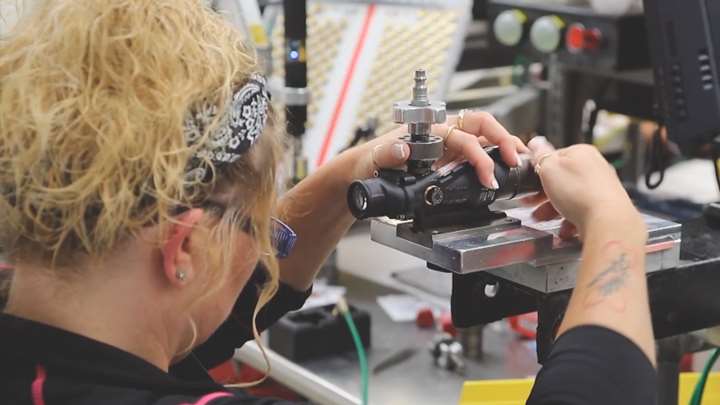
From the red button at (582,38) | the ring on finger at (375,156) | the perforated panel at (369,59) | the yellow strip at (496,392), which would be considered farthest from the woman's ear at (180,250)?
the red button at (582,38)

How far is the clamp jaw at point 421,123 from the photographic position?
1.04m

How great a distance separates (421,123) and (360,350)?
0.73 meters

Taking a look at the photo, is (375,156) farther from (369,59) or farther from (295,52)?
(369,59)

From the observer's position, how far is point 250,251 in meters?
0.99

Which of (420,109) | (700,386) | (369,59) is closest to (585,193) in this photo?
(420,109)

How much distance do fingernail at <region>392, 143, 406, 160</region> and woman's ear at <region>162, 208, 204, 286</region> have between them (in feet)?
0.78

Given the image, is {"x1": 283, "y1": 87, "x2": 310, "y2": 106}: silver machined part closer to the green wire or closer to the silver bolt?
the green wire

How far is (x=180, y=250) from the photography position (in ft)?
2.97

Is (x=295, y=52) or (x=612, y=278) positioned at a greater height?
(x=295, y=52)

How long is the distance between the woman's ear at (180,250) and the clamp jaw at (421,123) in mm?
250

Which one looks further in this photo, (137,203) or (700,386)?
(700,386)

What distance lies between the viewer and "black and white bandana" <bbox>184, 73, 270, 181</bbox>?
2.91 ft

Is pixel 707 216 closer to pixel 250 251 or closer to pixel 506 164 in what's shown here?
pixel 506 164

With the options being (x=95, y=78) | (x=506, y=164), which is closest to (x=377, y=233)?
(x=506, y=164)
